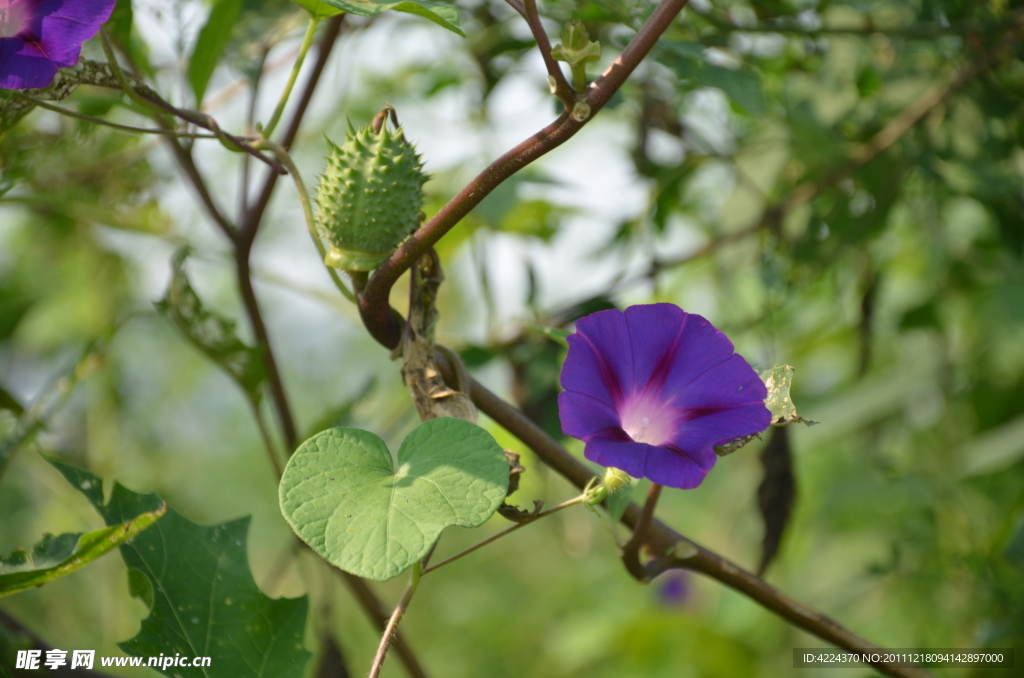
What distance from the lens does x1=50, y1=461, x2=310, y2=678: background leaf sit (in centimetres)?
51

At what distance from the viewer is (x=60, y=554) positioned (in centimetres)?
49

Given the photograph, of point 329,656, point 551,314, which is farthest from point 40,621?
point 551,314

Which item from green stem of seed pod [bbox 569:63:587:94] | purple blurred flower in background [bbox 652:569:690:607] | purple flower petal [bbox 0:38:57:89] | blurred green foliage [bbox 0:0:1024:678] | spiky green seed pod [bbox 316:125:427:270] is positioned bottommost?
purple blurred flower in background [bbox 652:569:690:607]

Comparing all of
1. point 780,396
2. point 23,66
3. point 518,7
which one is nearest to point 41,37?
point 23,66

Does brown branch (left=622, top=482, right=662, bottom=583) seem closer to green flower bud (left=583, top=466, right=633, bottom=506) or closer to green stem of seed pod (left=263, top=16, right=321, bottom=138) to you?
green flower bud (left=583, top=466, right=633, bottom=506)

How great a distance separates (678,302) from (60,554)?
1.08 meters

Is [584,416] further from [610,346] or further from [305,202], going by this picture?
[305,202]

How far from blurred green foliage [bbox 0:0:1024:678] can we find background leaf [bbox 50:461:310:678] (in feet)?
0.78

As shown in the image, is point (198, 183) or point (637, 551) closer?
point (637, 551)

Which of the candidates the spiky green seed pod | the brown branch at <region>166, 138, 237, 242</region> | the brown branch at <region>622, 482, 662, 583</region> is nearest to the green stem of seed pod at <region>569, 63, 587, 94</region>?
the spiky green seed pod

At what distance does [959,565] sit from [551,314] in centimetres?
76

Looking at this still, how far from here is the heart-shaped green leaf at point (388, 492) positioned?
1.18ft

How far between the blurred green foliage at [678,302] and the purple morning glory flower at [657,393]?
0.18m

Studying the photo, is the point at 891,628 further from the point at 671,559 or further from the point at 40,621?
the point at 40,621
